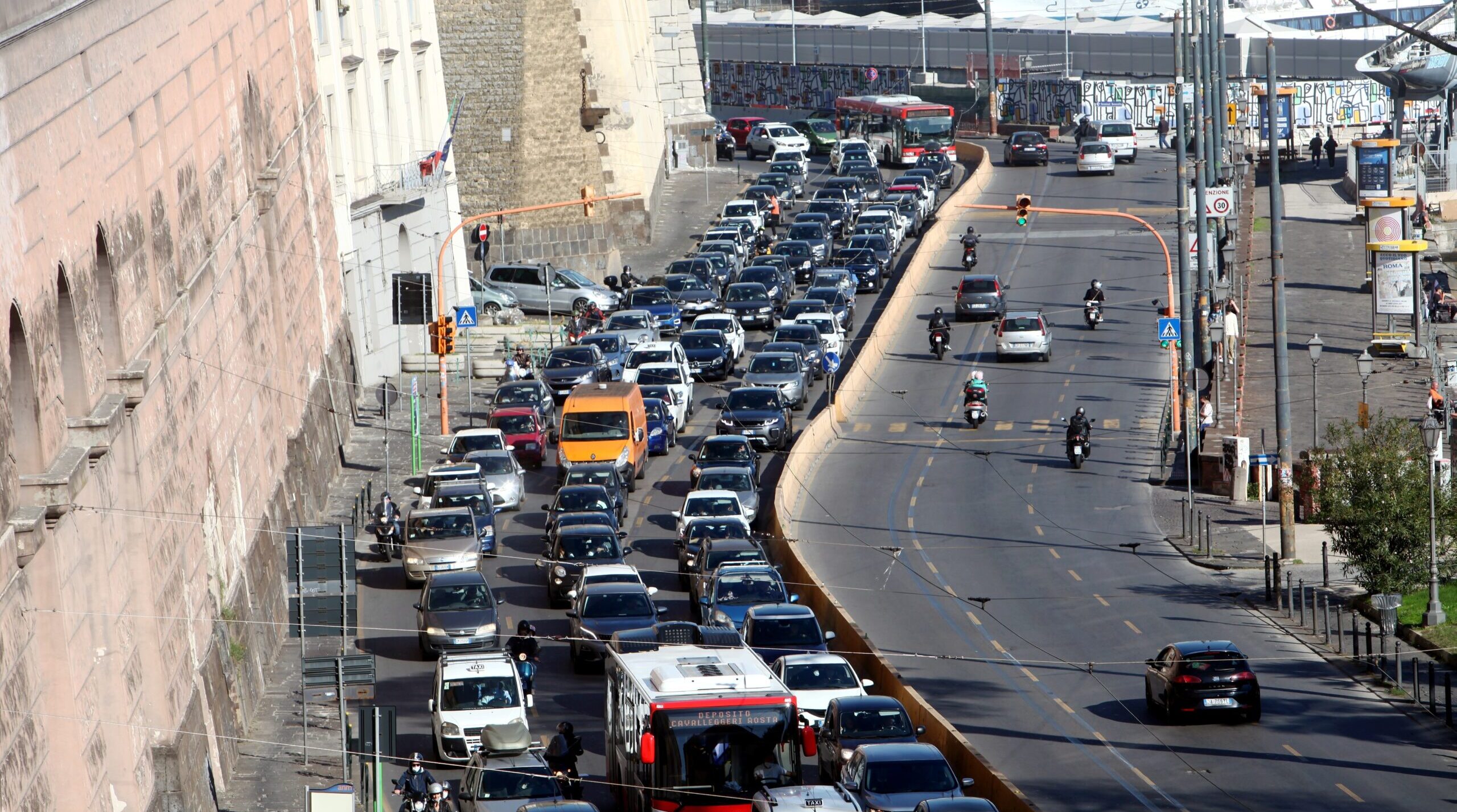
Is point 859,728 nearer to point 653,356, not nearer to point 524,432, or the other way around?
point 524,432

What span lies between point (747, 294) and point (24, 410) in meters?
42.8

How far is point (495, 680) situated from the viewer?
30.2 meters

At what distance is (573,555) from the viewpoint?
3869 cm

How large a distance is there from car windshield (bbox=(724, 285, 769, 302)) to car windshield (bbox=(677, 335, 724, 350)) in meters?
7.55

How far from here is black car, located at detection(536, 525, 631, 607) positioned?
1495 inches

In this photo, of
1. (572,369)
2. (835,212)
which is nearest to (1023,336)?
(572,369)

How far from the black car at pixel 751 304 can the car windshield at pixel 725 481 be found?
19.2m

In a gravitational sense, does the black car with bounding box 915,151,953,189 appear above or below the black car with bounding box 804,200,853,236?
above

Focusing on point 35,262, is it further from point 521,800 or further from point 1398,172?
point 1398,172

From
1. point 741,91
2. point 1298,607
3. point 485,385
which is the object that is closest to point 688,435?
point 485,385

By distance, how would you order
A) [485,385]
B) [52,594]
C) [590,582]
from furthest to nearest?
[485,385]
[590,582]
[52,594]

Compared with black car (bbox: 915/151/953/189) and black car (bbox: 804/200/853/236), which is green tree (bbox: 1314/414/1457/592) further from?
black car (bbox: 915/151/953/189)

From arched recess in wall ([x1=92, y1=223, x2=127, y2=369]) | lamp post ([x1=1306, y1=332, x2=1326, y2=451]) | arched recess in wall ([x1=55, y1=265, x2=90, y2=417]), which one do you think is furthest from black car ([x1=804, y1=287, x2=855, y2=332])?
arched recess in wall ([x1=55, y1=265, x2=90, y2=417])

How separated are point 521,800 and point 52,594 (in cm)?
642
